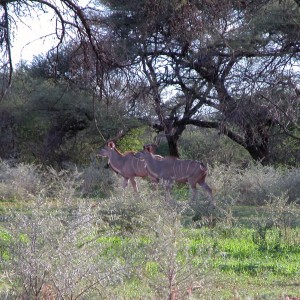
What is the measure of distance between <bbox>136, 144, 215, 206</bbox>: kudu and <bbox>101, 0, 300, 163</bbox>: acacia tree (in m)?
1.25

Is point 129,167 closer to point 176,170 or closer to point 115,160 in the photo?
point 115,160

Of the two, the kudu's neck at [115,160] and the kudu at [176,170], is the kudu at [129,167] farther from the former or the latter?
the kudu at [176,170]

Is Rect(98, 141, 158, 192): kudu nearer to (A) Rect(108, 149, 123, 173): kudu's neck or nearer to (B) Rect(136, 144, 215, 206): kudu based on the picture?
(A) Rect(108, 149, 123, 173): kudu's neck

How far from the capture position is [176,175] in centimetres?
1662

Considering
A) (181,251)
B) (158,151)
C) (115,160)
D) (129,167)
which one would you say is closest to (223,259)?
(181,251)

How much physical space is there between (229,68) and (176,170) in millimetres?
3643

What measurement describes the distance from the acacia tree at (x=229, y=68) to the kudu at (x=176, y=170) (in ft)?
4.09

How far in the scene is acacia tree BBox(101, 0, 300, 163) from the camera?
14727mm

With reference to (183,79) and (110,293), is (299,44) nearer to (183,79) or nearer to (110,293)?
(183,79)

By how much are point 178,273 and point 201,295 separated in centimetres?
52

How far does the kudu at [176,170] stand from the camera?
52.9ft

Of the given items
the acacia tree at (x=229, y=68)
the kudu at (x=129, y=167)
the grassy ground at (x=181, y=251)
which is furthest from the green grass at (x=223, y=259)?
the kudu at (x=129, y=167)

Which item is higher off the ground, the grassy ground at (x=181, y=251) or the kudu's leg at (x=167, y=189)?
the kudu's leg at (x=167, y=189)

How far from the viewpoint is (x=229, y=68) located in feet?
62.8
